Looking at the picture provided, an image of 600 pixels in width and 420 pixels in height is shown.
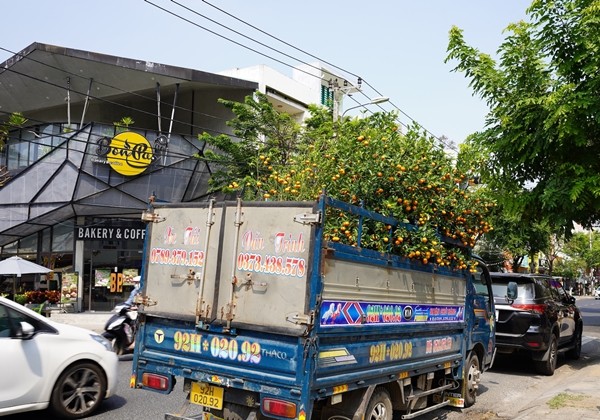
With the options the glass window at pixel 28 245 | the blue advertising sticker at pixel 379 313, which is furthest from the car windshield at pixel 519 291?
the glass window at pixel 28 245

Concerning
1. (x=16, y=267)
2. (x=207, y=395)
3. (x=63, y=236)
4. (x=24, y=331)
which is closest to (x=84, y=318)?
(x=16, y=267)

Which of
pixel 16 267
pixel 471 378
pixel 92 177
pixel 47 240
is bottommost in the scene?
pixel 471 378

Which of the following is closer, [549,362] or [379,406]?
[379,406]

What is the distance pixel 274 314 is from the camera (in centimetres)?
447

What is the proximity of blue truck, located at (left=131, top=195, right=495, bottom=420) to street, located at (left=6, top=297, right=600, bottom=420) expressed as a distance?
1899mm

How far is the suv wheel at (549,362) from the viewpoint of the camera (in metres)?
10.5

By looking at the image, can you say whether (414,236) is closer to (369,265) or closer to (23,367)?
(369,265)

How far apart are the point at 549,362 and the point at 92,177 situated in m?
17.9

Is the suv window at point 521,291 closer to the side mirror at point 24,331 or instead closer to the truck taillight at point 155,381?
the truck taillight at point 155,381

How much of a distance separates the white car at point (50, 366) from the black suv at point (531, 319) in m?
6.89

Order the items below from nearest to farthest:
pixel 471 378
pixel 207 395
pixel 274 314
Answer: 1. pixel 274 314
2. pixel 207 395
3. pixel 471 378

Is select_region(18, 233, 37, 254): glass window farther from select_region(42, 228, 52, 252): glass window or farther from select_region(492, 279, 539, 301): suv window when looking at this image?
select_region(492, 279, 539, 301): suv window

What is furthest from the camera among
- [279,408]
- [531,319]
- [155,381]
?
[531,319]

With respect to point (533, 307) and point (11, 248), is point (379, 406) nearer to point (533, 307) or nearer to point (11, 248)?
point (533, 307)
